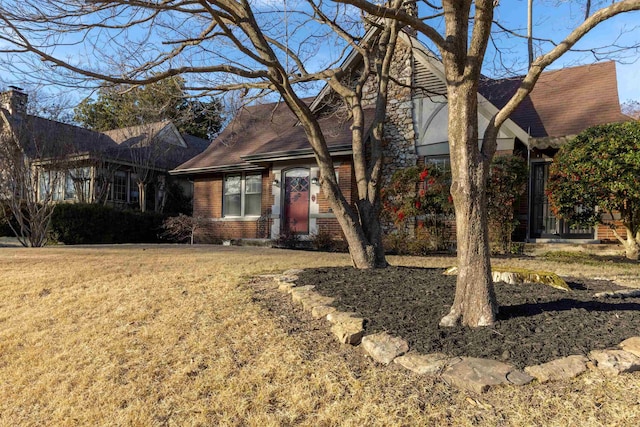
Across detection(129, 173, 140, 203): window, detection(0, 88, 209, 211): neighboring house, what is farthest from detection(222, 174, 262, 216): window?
detection(129, 173, 140, 203): window

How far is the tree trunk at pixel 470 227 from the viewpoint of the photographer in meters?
3.73

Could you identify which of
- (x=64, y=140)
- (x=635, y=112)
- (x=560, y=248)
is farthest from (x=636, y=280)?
(x=635, y=112)

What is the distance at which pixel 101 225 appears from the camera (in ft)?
50.8

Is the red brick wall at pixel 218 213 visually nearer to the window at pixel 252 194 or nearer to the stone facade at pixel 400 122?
the window at pixel 252 194

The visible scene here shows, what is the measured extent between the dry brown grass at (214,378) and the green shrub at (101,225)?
976 centimetres

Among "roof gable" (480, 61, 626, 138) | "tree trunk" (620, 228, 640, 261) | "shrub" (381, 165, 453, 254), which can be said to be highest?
"roof gable" (480, 61, 626, 138)

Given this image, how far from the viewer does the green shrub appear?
1445cm

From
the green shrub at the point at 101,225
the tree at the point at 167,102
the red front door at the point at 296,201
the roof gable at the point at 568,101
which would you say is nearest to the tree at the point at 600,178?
the roof gable at the point at 568,101

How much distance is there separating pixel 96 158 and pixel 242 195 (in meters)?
6.26

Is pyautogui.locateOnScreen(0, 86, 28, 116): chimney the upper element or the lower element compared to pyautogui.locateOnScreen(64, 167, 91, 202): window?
upper

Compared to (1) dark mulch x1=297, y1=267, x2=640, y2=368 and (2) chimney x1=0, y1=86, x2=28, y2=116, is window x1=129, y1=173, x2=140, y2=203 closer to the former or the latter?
(2) chimney x1=0, y1=86, x2=28, y2=116

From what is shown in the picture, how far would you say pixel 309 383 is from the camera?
3059 mm

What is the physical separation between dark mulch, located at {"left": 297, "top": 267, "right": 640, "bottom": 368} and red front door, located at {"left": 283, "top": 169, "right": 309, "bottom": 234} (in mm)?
8036

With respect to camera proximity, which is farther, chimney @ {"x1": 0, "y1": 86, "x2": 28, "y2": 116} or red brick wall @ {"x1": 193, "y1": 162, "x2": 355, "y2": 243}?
chimney @ {"x1": 0, "y1": 86, "x2": 28, "y2": 116}
